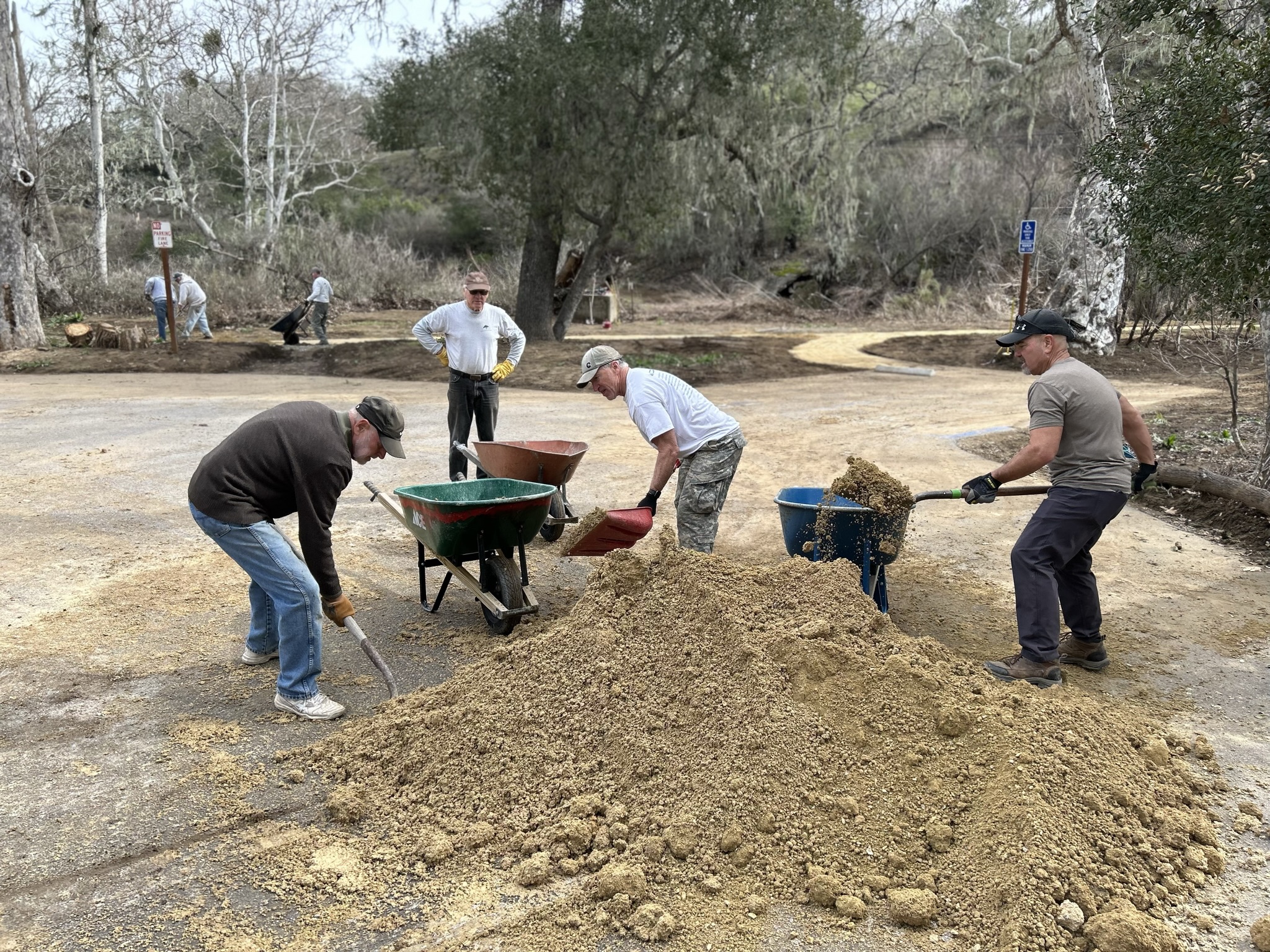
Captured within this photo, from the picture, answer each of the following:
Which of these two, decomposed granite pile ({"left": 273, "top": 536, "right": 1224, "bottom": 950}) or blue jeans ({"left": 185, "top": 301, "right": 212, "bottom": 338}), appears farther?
blue jeans ({"left": 185, "top": 301, "right": 212, "bottom": 338})

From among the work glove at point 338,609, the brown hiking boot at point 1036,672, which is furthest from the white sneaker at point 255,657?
the brown hiking boot at point 1036,672

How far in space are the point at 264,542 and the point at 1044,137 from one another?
103ft

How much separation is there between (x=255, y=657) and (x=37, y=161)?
20.6 meters

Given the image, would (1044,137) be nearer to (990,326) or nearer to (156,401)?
(990,326)

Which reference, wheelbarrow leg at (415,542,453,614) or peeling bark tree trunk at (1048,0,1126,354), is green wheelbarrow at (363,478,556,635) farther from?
peeling bark tree trunk at (1048,0,1126,354)

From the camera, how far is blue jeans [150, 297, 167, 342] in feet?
61.3

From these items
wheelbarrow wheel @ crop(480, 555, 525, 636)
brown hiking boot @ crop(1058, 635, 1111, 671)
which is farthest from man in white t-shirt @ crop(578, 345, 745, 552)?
brown hiking boot @ crop(1058, 635, 1111, 671)

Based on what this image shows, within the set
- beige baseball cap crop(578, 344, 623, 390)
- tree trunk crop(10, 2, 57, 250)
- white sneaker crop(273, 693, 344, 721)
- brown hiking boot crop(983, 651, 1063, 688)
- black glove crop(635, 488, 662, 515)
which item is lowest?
white sneaker crop(273, 693, 344, 721)

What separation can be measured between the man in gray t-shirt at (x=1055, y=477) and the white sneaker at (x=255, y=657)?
3.44 m

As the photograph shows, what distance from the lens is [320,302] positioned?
18594 mm

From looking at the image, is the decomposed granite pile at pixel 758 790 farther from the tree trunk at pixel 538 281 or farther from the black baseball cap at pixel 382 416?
the tree trunk at pixel 538 281

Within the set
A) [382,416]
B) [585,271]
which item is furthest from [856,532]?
[585,271]

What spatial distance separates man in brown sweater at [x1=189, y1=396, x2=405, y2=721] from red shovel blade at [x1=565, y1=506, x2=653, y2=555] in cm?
115

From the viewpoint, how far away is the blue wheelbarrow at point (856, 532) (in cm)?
474
